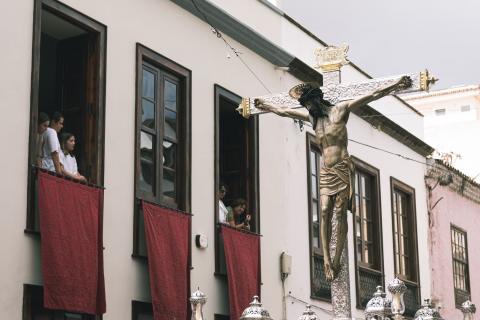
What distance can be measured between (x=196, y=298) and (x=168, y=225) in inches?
154

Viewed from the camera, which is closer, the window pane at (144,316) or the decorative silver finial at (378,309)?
the decorative silver finial at (378,309)

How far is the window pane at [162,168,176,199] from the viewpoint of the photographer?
44.2 feet

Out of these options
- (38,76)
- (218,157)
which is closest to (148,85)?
(218,157)

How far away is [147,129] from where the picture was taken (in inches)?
519

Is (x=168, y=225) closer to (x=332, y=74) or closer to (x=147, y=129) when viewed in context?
(x=147, y=129)

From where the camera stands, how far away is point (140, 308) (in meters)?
12.6

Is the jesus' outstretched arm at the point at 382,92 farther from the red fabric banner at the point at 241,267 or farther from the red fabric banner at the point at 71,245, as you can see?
the red fabric banner at the point at 241,267

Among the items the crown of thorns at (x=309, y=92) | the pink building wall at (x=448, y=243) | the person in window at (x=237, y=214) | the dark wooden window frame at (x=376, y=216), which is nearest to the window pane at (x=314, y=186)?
the dark wooden window frame at (x=376, y=216)

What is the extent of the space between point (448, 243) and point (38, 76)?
13.5m

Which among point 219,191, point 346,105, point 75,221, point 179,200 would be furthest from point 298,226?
point 346,105

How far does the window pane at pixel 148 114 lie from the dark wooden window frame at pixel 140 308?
226 centimetres

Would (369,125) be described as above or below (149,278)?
above

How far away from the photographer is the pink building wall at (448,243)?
71.6ft

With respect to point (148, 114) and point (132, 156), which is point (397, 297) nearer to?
point (132, 156)
